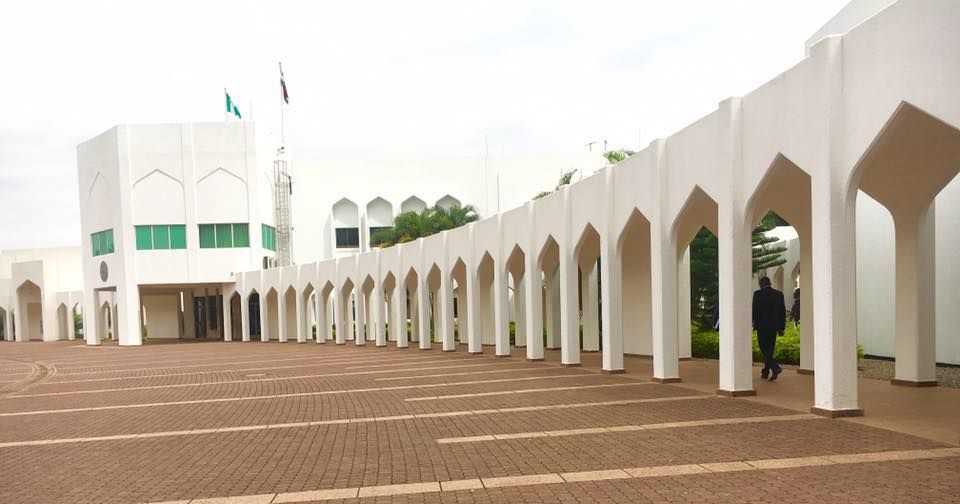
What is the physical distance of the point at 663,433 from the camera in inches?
346

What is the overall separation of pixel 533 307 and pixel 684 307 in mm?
3368

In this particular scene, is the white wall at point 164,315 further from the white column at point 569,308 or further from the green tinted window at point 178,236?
the white column at point 569,308

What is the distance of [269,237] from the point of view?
43.8 m

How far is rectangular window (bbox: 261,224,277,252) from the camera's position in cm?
4278

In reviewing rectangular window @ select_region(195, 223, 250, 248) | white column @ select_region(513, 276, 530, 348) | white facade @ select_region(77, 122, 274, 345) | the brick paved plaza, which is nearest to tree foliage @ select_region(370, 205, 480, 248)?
white facade @ select_region(77, 122, 274, 345)

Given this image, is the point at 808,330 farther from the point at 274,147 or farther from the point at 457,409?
the point at 274,147

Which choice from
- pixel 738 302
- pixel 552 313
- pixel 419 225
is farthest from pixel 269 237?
pixel 738 302

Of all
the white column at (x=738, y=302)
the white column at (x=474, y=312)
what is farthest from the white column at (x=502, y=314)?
the white column at (x=738, y=302)

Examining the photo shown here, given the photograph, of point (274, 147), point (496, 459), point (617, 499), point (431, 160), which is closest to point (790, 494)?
point (617, 499)

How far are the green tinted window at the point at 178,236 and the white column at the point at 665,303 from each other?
103 feet

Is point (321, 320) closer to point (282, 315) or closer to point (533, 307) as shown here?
point (282, 315)

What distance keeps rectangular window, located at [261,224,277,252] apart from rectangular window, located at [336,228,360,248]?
6.08 meters

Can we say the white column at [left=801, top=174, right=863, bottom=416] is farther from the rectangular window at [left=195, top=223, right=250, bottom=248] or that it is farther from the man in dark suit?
the rectangular window at [left=195, top=223, right=250, bottom=248]

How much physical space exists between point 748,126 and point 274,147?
3745 cm
